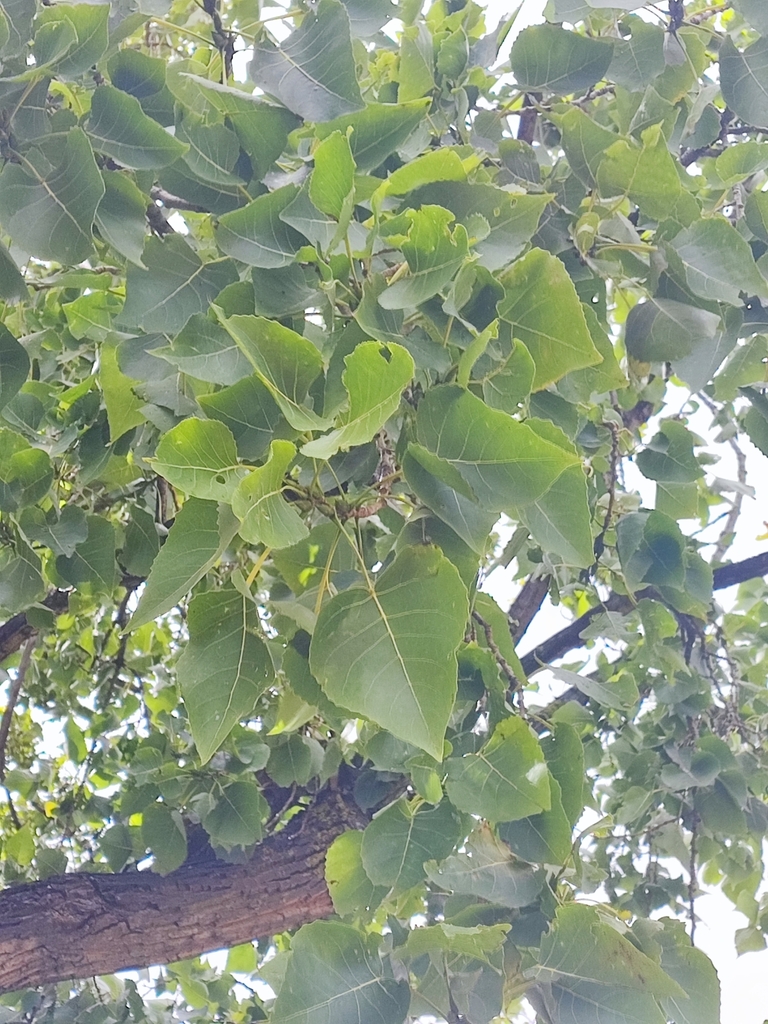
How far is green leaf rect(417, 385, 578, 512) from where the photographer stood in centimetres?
44

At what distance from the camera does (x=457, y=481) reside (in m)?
0.47

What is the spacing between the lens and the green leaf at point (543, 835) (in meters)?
0.60

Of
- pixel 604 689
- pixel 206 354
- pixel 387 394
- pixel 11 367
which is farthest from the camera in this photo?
pixel 604 689

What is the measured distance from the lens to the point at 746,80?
Result: 69 centimetres

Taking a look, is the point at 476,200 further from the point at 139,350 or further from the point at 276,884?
the point at 276,884

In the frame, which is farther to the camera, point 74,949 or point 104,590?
point 74,949

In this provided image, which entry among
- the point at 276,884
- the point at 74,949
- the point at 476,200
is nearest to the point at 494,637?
the point at 476,200

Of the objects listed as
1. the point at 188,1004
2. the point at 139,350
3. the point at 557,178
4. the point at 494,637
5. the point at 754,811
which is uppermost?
the point at 557,178

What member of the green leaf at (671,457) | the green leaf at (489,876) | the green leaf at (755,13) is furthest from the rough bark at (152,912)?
the green leaf at (755,13)

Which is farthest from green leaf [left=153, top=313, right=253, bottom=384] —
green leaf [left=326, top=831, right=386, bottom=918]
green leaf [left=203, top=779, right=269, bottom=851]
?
green leaf [left=203, top=779, right=269, bottom=851]

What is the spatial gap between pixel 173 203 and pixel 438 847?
54 centimetres

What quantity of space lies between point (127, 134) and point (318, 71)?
0.13 metres

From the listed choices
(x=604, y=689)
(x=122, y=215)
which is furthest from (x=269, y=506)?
(x=604, y=689)

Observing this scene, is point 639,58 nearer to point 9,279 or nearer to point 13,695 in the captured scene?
point 9,279
